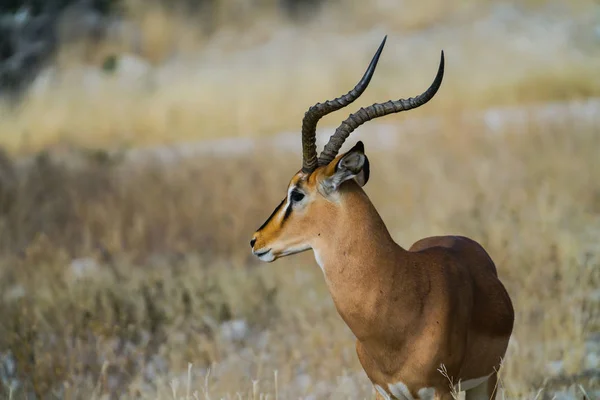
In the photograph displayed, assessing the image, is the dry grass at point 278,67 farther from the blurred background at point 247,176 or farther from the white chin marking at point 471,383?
the white chin marking at point 471,383

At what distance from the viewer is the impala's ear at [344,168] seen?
4672mm

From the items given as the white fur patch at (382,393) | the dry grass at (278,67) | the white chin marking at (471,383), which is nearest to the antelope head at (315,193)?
the white fur patch at (382,393)

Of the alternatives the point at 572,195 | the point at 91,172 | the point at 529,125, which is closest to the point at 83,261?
the point at 91,172

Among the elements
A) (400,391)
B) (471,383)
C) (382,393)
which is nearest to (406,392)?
(400,391)

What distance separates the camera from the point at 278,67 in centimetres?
2027

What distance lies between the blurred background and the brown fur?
1.21 m

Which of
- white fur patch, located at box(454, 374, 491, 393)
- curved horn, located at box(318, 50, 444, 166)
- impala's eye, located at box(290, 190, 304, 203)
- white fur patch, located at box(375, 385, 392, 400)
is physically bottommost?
white fur patch, located at box(375, 385, 392, 400)

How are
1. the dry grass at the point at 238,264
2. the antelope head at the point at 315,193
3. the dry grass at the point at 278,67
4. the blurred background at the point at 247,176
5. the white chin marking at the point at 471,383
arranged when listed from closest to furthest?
the antelope head at the point at 315,193 < the white chin marking at the point at 471,383 < the dry grass at the point at 238,264 < the blurred background at the point at 247,176 < the dry grass at the point at 278,67

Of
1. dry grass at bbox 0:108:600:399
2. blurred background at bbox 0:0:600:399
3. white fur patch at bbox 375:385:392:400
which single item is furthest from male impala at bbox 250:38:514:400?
dry grass at bbox 0:108:600:399

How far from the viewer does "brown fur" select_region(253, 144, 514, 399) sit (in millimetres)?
4629

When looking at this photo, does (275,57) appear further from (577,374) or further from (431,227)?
(577,374)

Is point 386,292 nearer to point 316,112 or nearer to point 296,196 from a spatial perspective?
point 296,196

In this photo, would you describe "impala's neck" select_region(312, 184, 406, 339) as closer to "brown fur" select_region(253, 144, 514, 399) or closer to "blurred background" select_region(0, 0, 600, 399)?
"brown fur" select_region(253, 144, 514, 399)

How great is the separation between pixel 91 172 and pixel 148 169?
2.79ft
